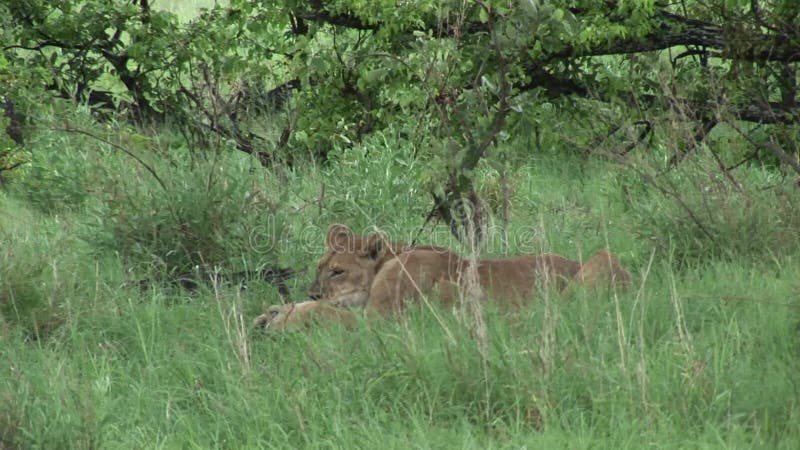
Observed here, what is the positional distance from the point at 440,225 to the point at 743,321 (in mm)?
3271

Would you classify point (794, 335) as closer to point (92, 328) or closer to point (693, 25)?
point (92, 328)

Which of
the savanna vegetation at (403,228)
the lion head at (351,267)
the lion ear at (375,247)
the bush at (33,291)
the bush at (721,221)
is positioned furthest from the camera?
the lion ear at (375,247)

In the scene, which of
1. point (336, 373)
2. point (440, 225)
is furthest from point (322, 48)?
point (336, 373)

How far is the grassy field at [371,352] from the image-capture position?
15.8 feet

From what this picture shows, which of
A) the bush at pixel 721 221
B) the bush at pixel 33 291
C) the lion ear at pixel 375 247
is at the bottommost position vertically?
the bush at pixel 33 291

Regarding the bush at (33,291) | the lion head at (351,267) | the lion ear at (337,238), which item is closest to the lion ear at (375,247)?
the lion head at (351,267)

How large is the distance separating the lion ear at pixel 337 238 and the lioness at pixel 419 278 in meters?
0.09

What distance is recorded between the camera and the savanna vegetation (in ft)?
16.3

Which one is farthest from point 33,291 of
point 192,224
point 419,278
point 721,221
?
point 721,221

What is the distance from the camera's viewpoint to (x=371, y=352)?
545 centimetres

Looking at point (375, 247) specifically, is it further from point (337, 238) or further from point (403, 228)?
point (403, 228)

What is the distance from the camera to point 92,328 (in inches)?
252

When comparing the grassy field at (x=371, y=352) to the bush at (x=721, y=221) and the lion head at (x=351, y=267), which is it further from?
the lion head at (x=351, y=267)

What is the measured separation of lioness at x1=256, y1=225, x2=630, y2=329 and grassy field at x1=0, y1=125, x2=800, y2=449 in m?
0.21
